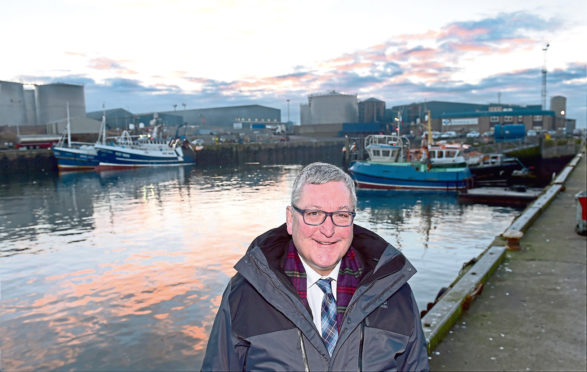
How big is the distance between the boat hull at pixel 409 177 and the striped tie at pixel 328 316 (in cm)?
3272

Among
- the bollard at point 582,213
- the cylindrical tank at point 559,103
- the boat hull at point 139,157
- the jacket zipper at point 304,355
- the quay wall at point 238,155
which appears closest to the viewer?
the jacket zipper at point 304,355

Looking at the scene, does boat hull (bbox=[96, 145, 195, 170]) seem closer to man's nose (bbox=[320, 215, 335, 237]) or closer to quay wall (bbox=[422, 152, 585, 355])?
quay wall (bbox=[422, 152, 585, 355])

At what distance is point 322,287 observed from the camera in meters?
2.32

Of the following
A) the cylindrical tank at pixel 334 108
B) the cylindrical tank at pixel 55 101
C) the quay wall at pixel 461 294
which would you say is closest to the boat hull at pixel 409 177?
the quay wall at pixel 461 294

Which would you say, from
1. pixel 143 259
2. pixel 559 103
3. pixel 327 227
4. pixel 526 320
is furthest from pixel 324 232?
pixel 559 103

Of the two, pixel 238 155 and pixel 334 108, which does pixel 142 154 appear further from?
pixel 334 108

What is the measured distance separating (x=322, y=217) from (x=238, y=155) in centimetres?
7758

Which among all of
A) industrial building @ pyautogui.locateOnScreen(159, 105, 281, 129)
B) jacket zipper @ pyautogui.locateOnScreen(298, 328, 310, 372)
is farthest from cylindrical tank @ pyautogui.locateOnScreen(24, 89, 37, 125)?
jacket zipper @ pyautogui.locateOnScreen(298, 328, 310, 372)

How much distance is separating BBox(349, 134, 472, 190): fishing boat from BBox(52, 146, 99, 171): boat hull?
40339 mm

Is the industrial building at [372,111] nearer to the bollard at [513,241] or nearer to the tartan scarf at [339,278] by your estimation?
the bollard at [513,241]

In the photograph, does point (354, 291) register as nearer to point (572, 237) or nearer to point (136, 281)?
Answer: point (572, 237)

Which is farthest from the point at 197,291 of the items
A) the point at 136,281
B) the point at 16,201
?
the point at 16,201

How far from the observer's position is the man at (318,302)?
211 cm

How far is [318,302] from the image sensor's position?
7.59 ft
